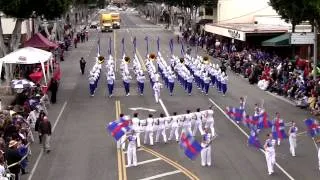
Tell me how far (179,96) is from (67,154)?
544 inches

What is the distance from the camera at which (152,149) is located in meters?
23.8

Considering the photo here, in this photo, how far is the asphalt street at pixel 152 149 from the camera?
2041 centimetres

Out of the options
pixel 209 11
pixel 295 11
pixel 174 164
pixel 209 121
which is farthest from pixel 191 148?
pixel 209 11

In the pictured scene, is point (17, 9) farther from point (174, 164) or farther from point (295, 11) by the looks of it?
point (295, 11)

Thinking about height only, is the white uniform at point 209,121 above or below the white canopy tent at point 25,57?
A: below

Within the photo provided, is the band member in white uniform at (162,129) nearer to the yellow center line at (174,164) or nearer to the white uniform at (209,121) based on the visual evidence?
the yellow center line at (174,164)

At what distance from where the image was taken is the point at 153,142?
24812mm

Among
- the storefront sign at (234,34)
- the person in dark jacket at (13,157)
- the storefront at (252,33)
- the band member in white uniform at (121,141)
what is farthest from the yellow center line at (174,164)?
the storefront sign at (234,34)

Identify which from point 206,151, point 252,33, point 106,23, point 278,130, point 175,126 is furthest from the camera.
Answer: point 106,23

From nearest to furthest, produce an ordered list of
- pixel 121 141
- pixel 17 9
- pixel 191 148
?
pixel 191 148, pixel 121 141, pixel 17 9

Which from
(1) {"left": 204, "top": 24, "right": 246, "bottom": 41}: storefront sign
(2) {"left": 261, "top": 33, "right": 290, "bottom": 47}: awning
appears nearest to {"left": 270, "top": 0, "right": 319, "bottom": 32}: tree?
(2) {"left": 261, "top": 33, "right": 290, "bottom": 47}: awning

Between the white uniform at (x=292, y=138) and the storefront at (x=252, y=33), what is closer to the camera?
the white uniform at (x=292, y=138)

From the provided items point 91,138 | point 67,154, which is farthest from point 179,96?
point 67,154

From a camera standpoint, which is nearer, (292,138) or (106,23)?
(292,138)
